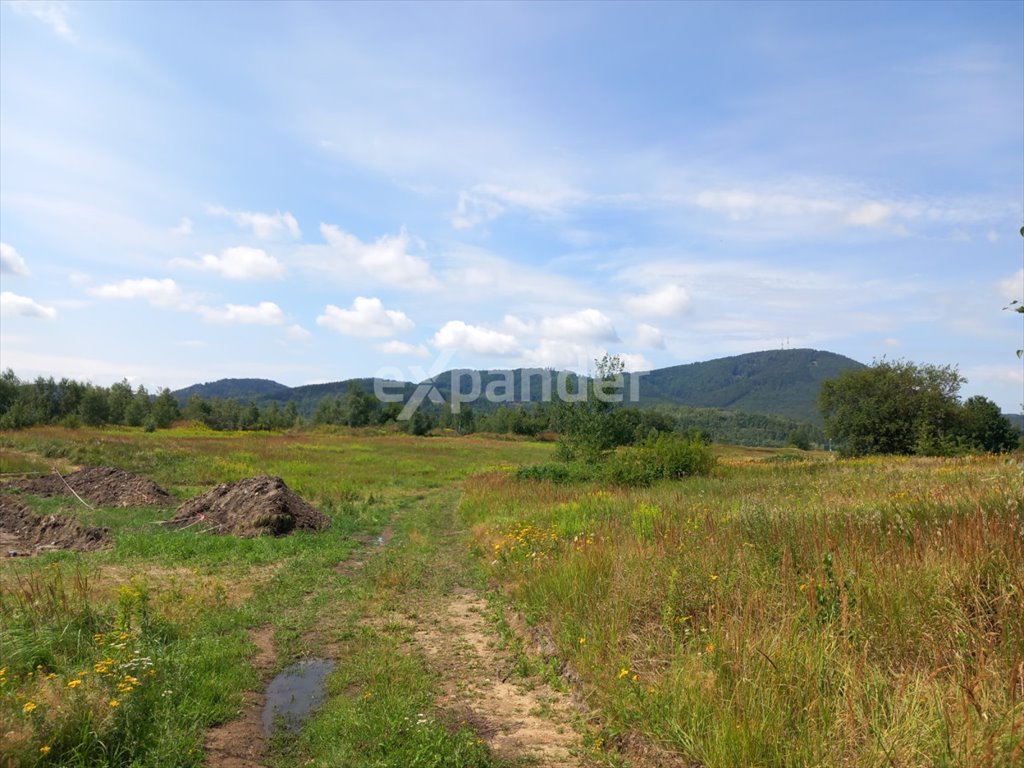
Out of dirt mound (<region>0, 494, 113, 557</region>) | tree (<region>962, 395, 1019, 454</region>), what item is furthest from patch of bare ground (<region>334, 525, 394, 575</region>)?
tree (<region>962, 395, 1019, 454</region>)

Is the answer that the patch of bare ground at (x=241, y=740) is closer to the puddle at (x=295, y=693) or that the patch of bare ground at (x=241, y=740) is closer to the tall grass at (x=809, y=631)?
the puddle at (x=295, y=693)

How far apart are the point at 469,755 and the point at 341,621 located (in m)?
4.70

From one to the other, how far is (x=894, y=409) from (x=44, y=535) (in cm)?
5155

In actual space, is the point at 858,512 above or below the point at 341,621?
above

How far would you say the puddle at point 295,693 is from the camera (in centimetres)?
557

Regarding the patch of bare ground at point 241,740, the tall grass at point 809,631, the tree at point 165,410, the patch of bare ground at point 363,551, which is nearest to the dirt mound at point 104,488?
the patch of bare ground at point 363,551

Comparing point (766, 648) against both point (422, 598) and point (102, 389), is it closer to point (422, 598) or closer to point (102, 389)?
point (422, 598)

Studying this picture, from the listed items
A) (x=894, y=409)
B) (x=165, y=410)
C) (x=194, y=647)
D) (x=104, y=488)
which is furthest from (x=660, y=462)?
(x=165, y=410)

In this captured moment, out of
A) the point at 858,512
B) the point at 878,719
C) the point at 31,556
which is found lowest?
→ the point at 31,556

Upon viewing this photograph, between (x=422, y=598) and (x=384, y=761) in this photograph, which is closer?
(x=384, y=761)

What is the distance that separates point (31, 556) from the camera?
12.8 meters

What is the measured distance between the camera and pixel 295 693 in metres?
6.25

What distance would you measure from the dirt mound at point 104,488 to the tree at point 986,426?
5146cm

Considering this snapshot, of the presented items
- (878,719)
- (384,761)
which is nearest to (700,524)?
(878,719)
